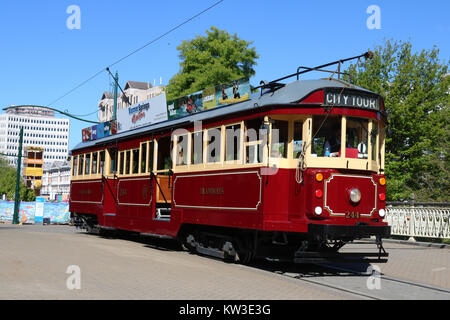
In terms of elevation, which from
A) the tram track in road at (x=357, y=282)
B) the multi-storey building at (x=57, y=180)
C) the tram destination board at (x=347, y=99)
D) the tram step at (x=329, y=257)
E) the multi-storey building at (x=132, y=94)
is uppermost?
the multi-storey building at (x=132, y=94)

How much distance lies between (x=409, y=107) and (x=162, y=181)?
842 inches

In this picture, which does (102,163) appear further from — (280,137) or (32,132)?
(32,132)

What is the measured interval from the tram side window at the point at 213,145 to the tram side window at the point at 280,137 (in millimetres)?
1690

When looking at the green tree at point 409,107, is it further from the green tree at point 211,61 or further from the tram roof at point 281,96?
the tram roof at point 281,96

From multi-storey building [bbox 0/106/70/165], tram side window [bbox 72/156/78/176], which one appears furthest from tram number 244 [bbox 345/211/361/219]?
multi-storey building [bbox 0/106/70/165]

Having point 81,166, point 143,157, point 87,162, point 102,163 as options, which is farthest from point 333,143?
point 81,166

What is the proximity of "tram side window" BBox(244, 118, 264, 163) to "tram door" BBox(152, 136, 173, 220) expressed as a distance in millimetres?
3471

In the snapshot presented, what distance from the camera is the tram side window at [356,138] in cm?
1062

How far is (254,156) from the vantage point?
11.0 meters

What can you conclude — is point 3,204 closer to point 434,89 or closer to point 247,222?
point 434,89

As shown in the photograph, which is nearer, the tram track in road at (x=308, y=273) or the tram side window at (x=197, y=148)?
the tram track in road at (x=308, y=273)

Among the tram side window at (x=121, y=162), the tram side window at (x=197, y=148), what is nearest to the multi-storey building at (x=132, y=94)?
the tram side window at (x=121, y=162)

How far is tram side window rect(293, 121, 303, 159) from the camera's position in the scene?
1067 cm
